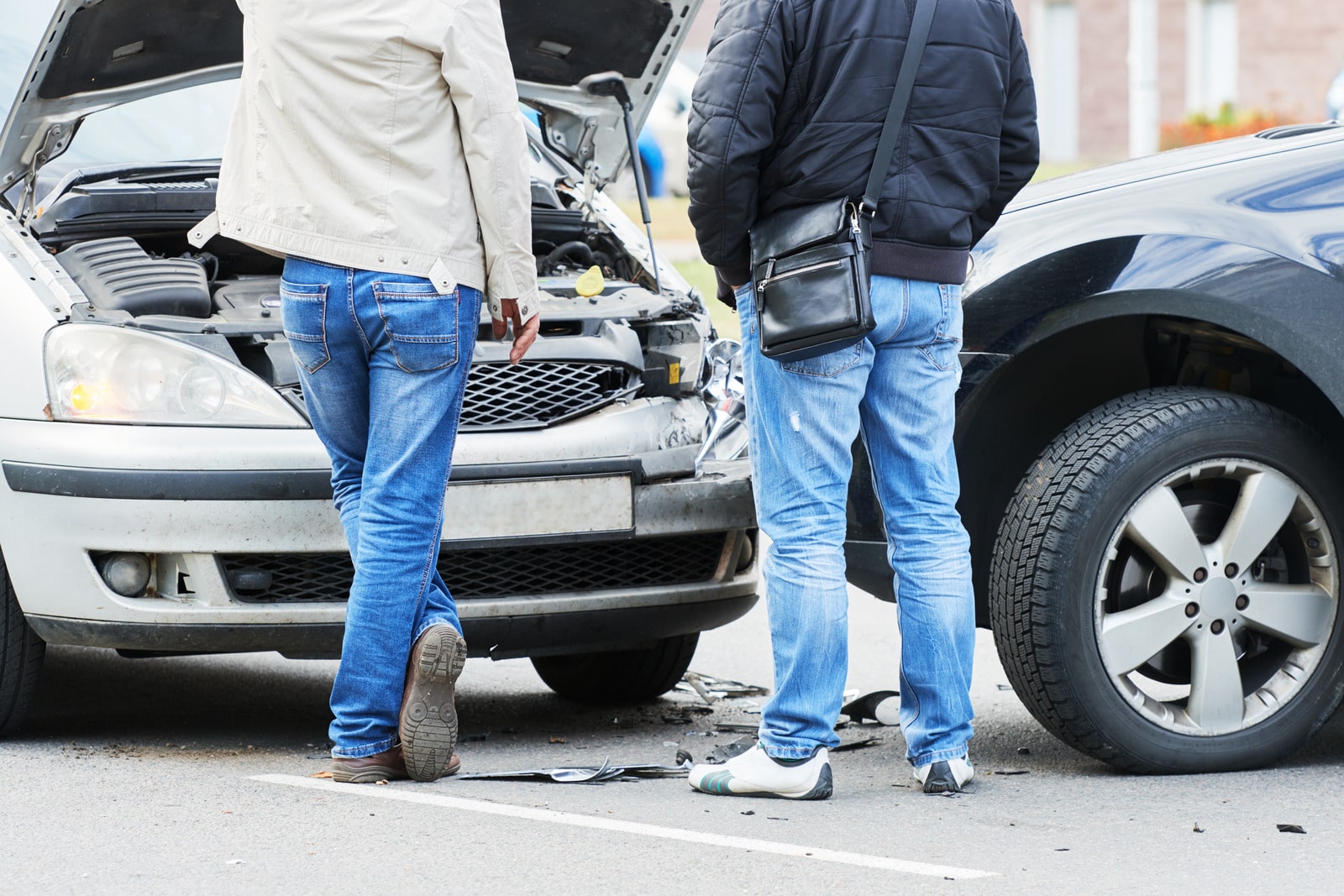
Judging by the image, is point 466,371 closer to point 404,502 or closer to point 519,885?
point 404,502

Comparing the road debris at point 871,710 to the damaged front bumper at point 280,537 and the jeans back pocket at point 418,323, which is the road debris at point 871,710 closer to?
the damaged front bumper at point 280,537

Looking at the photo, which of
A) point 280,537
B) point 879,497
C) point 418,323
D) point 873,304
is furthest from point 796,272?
point 280,537

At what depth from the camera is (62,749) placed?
3.96m

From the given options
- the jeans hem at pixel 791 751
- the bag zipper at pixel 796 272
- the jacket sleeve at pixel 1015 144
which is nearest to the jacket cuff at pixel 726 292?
the bag zipper at pixel 796 272

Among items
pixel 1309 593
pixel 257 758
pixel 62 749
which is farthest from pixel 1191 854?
pixel 62 749

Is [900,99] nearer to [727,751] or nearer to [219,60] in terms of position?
[727,751]

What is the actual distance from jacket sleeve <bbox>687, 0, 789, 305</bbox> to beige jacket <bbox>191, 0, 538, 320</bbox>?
406 millimetres

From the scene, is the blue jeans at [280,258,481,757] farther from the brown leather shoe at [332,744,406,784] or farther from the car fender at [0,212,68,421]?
the car fender at [0,212,68,421]

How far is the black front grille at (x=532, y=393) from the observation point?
405 cm

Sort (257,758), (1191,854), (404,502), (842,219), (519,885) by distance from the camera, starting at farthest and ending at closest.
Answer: (257,758) < (404,502) < (842,219) < (1191,854) < (519,885)

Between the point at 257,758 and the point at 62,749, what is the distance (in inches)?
17.2

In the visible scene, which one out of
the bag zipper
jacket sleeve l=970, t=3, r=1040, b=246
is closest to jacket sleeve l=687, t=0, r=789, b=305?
the bag zipper

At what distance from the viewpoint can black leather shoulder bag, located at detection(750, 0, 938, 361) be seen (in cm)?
331

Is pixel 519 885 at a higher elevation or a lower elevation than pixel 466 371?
lower
